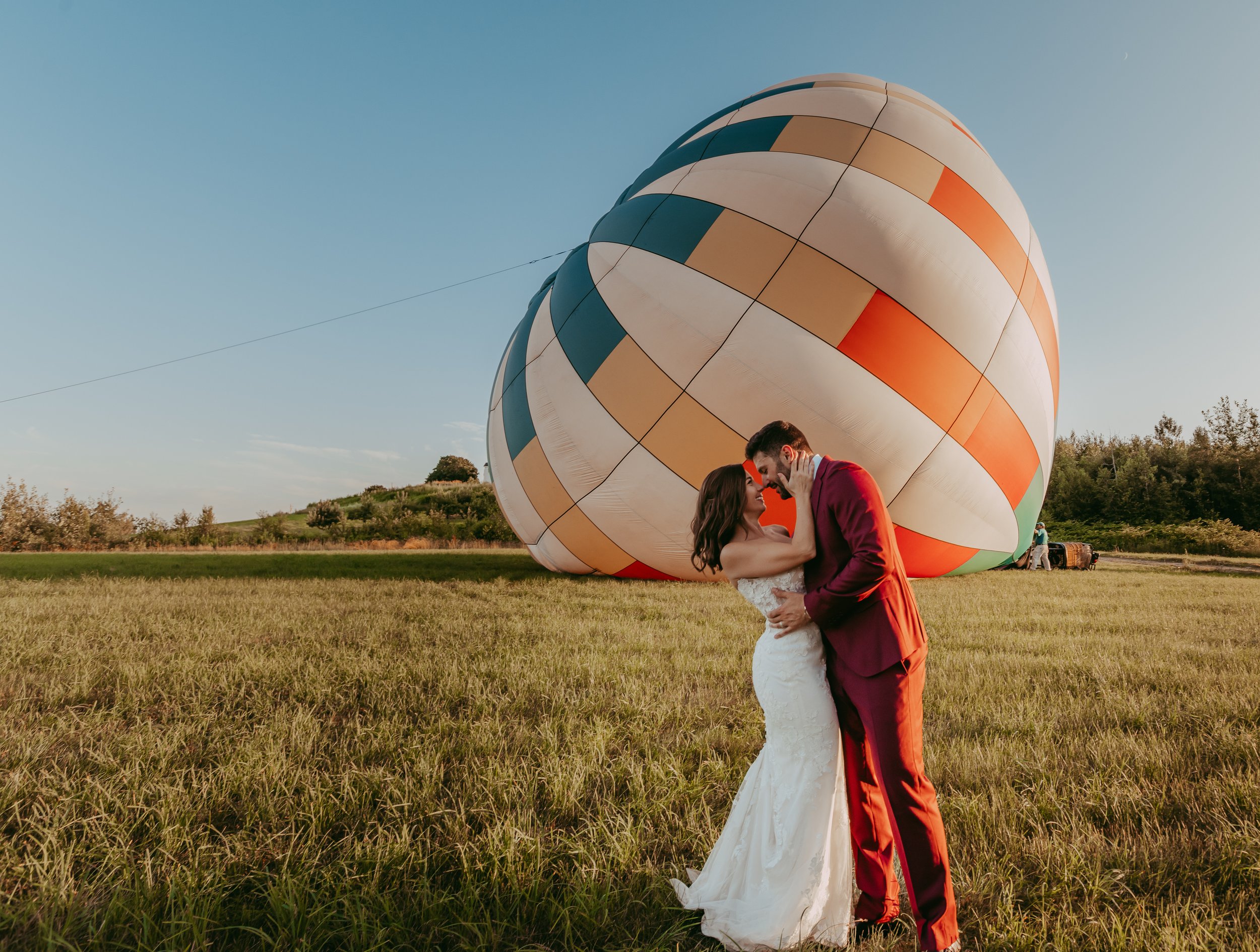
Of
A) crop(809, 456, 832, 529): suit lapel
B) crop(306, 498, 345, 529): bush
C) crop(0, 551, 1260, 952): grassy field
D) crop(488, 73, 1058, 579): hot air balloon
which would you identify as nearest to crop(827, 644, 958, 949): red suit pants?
crop(0, 551, 1260, 952): grassy field

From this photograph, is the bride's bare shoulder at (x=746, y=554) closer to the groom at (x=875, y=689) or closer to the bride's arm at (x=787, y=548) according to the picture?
the bride's arm at (x=787, y=548)

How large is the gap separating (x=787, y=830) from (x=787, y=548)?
0.85 metres

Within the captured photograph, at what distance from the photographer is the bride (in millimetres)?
1736

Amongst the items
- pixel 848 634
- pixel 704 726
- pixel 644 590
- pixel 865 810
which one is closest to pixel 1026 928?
pixel 865 810

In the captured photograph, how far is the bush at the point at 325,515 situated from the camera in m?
25.5

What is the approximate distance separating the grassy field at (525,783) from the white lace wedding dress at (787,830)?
0.13 meters

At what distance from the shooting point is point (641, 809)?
2.20 meters

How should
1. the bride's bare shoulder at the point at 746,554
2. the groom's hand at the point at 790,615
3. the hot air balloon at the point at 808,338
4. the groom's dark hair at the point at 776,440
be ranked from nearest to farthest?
1. the groom's hand at the point at 790,615
2. the bride's bare shoulder at the point at 746,554
3. the groom's dark hair at the point at 776,440
4. the hot air balloon at the point at 808,338

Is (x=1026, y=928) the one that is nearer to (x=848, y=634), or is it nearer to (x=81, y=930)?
(x=848, y=634)

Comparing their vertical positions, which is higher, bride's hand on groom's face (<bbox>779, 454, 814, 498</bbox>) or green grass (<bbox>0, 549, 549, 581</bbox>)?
bride's hand on groom's face (<bbox>779, 454, 814, 498</bbox>)

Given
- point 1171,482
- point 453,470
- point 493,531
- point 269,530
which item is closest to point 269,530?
point 269,530

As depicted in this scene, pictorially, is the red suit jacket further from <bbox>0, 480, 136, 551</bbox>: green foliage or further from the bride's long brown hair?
<bbox>0, 480, 136, 551</bbox>: green foliage

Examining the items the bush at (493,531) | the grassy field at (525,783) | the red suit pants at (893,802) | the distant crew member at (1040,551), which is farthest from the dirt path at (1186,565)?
the bush at (493,531)

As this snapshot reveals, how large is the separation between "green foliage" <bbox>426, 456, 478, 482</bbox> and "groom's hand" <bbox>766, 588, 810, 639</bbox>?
1644 inches
